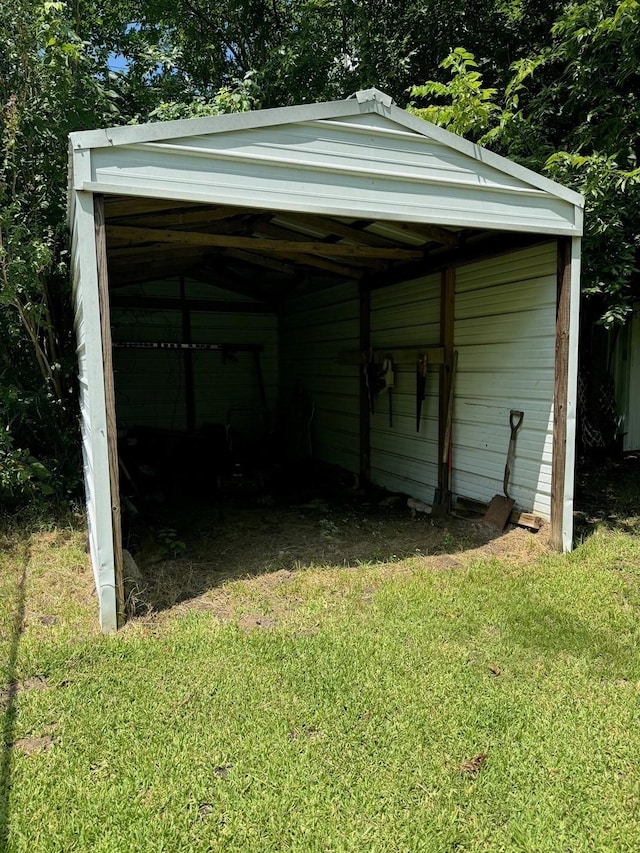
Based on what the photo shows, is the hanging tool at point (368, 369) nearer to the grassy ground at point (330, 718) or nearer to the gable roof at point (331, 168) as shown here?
the gable roof at point (331, 168)

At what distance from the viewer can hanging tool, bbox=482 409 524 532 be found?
459cm

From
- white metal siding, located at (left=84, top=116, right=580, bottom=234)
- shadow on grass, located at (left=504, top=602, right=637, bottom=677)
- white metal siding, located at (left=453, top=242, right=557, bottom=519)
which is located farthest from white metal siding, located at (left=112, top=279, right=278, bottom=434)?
shadow on grass, located at (left=504, top=602, right=637, bottom=677)

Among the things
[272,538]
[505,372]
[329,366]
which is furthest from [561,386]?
[329,366]

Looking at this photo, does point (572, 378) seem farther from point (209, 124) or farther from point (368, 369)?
point (209, 124)

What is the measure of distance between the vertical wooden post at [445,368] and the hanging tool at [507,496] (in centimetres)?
74

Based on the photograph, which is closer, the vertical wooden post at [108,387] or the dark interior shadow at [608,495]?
the vertical wooden post at [108,387]

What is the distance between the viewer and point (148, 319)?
8906 mm

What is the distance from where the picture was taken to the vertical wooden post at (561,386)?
4016 mm

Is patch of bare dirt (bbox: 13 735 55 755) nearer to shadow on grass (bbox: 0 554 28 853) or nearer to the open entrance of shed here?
shadow on grass (bbox: 0 554 28 853)

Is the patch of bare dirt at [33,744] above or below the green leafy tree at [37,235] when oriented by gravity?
below

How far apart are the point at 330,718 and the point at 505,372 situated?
329cm

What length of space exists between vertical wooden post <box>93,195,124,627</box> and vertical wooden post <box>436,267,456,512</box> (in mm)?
3297

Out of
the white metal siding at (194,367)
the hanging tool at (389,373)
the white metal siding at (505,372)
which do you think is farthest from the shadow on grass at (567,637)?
the white metal siding at (194,367)

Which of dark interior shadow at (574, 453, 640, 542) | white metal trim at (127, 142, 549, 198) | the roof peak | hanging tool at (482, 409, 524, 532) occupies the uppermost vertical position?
the roof peak
